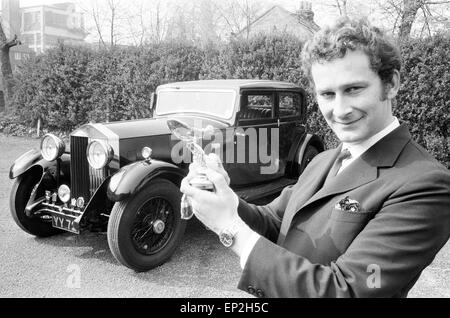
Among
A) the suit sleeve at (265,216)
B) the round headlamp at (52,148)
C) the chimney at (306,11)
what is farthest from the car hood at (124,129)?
the chimney at (306,11)

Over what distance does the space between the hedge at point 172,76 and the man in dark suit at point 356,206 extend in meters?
6.10

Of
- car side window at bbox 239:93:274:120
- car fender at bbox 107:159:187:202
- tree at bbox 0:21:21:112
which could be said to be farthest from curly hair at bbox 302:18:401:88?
tree at bbox 0:21:21:112

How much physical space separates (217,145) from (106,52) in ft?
23.2

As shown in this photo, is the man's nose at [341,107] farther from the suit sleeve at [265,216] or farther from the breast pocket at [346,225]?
the suit sleeve at [265,216]

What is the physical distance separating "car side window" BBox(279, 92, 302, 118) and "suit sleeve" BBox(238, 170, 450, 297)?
440cm

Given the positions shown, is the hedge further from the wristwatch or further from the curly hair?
the wristwatch

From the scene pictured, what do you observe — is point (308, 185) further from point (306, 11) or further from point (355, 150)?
point (306, 11)

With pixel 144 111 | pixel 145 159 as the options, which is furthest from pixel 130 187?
pixel 144 111

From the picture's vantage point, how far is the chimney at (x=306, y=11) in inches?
546

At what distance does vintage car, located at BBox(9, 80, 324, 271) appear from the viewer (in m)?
3.40

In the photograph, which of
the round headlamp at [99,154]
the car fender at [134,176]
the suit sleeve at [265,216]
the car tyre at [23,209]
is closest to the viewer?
the suit sleeve at [265,216]

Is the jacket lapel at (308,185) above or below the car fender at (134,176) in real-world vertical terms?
above

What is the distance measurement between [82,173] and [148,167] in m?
0.80

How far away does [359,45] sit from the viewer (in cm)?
105
